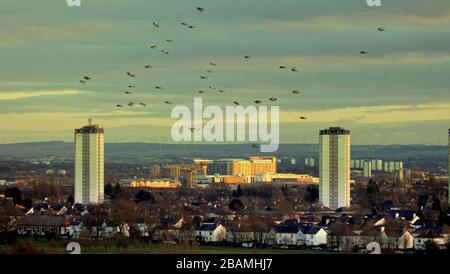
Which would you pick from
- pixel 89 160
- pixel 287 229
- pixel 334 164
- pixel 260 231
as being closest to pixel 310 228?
pixel 287 229

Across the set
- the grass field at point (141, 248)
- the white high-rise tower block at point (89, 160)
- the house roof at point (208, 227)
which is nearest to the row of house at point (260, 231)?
the house roof at point (208, 227)

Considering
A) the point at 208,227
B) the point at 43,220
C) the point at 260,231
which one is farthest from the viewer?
the point at 43,220

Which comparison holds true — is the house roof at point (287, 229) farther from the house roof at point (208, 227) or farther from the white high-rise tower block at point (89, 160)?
the white high-rise tower block at point (89, 160)

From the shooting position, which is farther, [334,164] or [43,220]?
[334,164]

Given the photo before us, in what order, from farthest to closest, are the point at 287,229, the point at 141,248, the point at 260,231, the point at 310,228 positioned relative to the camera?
the point at 287,229 → the point at 310,228 → the point at 260,231 → the point at 141,248

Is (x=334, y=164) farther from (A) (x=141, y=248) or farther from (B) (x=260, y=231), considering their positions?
(A) (x=141, y=248)

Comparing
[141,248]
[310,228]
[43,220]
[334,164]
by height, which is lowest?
[141,248]

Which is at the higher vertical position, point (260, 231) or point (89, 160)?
point (89, 160)
